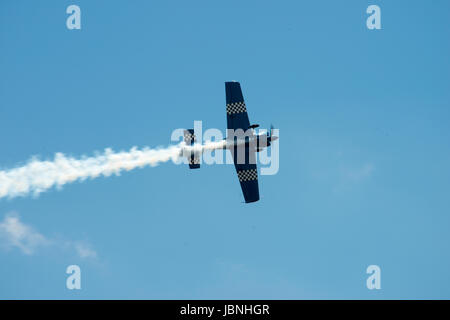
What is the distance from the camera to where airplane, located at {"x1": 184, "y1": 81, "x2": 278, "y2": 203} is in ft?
148

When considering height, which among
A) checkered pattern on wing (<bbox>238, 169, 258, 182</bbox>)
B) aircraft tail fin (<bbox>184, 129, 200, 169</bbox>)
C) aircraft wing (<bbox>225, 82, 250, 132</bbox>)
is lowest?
checkered pattern on wing (<bbox>238, 169, 258, 182</bbox>)

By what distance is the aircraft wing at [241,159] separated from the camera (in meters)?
45.6

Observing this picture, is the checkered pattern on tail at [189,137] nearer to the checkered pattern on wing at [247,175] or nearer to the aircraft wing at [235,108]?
the aircraft wing at [235,108]

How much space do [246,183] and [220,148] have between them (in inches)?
132

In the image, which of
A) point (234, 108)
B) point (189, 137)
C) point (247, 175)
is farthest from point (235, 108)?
point (247, 175)

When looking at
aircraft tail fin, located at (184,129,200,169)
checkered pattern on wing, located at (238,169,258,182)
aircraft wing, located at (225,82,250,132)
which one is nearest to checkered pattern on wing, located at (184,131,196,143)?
aircraft tail fin, located at (184,129,200,169)

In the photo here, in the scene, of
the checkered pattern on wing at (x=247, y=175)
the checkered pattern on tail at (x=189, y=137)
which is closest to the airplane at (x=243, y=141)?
the checkered pattern on wing at (x=247, y=175)

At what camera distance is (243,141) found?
45.0 m

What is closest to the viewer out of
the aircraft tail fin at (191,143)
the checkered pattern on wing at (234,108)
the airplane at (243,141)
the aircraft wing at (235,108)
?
the aircraft tail fin at (191,143)

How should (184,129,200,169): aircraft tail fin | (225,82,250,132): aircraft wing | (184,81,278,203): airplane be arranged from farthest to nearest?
(225,82,250,132): aircraft wing, (184,81,278,203): airplane, (184,129,200,169): aircraft tail fin

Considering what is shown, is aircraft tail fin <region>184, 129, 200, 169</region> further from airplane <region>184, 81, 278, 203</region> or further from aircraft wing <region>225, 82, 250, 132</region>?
aircraft wing <region>225, 82, 250, 132</region>
